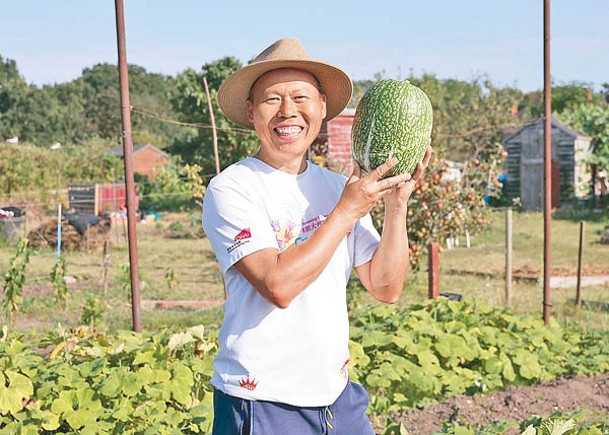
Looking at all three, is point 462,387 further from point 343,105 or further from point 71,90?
point 71,90

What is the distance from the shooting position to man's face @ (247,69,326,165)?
2258mm

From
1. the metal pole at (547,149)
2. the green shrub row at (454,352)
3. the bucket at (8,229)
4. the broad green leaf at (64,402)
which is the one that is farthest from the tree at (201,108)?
the broad green leaf at (64,402)

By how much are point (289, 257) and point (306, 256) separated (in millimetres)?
47

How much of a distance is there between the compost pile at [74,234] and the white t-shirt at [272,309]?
12757 mm

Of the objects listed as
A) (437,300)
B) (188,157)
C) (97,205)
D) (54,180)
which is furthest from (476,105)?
(437,300)

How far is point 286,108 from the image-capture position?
2250mm

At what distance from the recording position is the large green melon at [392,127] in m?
2.39

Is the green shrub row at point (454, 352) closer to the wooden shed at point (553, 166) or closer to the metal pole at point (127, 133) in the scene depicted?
the metal pole at point (127, 133)

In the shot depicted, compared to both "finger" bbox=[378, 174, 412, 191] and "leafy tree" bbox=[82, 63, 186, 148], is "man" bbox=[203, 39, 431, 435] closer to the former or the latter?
"finger" bbox=[378, 174, 412, 191]

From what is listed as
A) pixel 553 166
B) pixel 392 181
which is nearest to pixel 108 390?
pixel 392 181

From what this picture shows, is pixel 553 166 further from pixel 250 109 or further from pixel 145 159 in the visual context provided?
pixel 145 159

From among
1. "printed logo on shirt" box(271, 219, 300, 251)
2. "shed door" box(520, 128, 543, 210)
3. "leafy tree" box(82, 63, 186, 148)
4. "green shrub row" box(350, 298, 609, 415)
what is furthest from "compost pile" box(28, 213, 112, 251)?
"leafy tree" box(82, 63, 186, 148)

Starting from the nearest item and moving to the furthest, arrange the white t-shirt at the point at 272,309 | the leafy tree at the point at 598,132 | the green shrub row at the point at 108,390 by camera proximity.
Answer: the white t-shirt at the point at 272,309 → the green shrub row at the point at 108,390 → the leafy tree at the point at 598,132

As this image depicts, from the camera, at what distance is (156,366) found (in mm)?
4395
